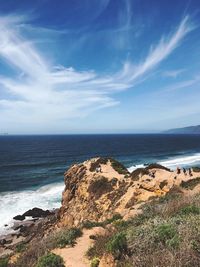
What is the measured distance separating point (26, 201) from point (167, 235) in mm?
40211

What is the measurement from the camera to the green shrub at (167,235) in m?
8.86

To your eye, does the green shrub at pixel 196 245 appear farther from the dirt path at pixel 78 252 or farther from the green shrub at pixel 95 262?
the dirt path at pixel 78 252

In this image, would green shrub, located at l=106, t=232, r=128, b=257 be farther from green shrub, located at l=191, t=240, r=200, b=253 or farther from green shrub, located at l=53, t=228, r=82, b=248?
green shrub, located at l=53, t=228, r=82, b=248

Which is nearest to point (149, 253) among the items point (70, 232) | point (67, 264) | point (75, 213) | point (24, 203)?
point (67, 264)

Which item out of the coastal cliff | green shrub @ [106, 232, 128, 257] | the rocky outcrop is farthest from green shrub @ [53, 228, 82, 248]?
the rocky outcrop

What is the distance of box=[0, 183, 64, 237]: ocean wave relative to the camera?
129 feet

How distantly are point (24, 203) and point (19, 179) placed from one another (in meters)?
18.5

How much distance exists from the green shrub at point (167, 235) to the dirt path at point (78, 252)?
3152 millimetres

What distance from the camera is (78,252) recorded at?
41.6ft

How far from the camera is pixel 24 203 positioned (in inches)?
1796

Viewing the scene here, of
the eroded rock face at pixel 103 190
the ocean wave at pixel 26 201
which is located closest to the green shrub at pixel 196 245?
the eroded rock face at pixel 103 190

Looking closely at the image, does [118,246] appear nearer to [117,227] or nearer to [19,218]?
[117,227]

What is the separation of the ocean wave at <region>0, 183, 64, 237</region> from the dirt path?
24.0 m

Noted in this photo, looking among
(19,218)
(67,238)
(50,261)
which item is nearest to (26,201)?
(19,218)
